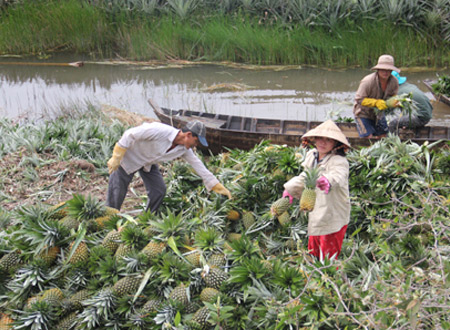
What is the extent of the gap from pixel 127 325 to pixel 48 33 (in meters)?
14.5

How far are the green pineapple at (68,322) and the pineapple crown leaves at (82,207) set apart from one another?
93 cm

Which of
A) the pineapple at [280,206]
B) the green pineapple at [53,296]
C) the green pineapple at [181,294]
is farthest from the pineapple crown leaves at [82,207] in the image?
the pineapple at [280,206]

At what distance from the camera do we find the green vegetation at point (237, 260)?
3.26 metres

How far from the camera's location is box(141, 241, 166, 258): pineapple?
4.13 meters

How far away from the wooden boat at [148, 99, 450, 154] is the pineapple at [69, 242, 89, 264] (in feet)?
12.8

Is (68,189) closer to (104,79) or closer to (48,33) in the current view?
(104,79)

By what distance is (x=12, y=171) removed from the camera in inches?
275

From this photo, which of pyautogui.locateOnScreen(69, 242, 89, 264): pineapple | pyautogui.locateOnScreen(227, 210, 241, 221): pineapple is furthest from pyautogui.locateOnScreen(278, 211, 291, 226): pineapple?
pyautogui.locateOnScreen(69, 242, 89, 264): pineapple

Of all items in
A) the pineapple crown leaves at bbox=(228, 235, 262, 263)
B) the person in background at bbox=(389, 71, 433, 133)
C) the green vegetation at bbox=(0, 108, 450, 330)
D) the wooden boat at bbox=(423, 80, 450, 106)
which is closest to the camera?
the green vegetation at bbox=(0, 108, 450, 330)

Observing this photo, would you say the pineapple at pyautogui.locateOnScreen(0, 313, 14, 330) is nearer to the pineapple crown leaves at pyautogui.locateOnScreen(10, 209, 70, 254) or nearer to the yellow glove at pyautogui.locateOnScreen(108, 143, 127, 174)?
the pineapple crown leaves at pyautogui.locateOnScreen(10, 209, 70, 254)

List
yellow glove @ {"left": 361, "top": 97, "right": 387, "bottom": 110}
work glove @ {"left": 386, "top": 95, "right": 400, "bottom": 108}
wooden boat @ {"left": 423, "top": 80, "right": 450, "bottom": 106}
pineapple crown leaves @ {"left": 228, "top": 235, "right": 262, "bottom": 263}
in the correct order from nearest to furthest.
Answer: pineapple crown leaves @ {"left": 228, "top": 235, "right": 262, "bottom": 263}, work glove @ {"left": 386, "top": 95, "right": 400, "bottom": 108}, yellow glove @ {"left": 361, "top": 97, "right": 387, "bottom": 110}, wooden boat @ {"left": 423, "top": 80, "right": 450, "bottom": 106}

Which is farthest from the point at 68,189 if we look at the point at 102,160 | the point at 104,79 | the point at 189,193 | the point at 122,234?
the point at 104,79

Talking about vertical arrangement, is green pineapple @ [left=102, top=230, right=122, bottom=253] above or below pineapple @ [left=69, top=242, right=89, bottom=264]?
above

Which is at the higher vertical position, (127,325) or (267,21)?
(267,21)
